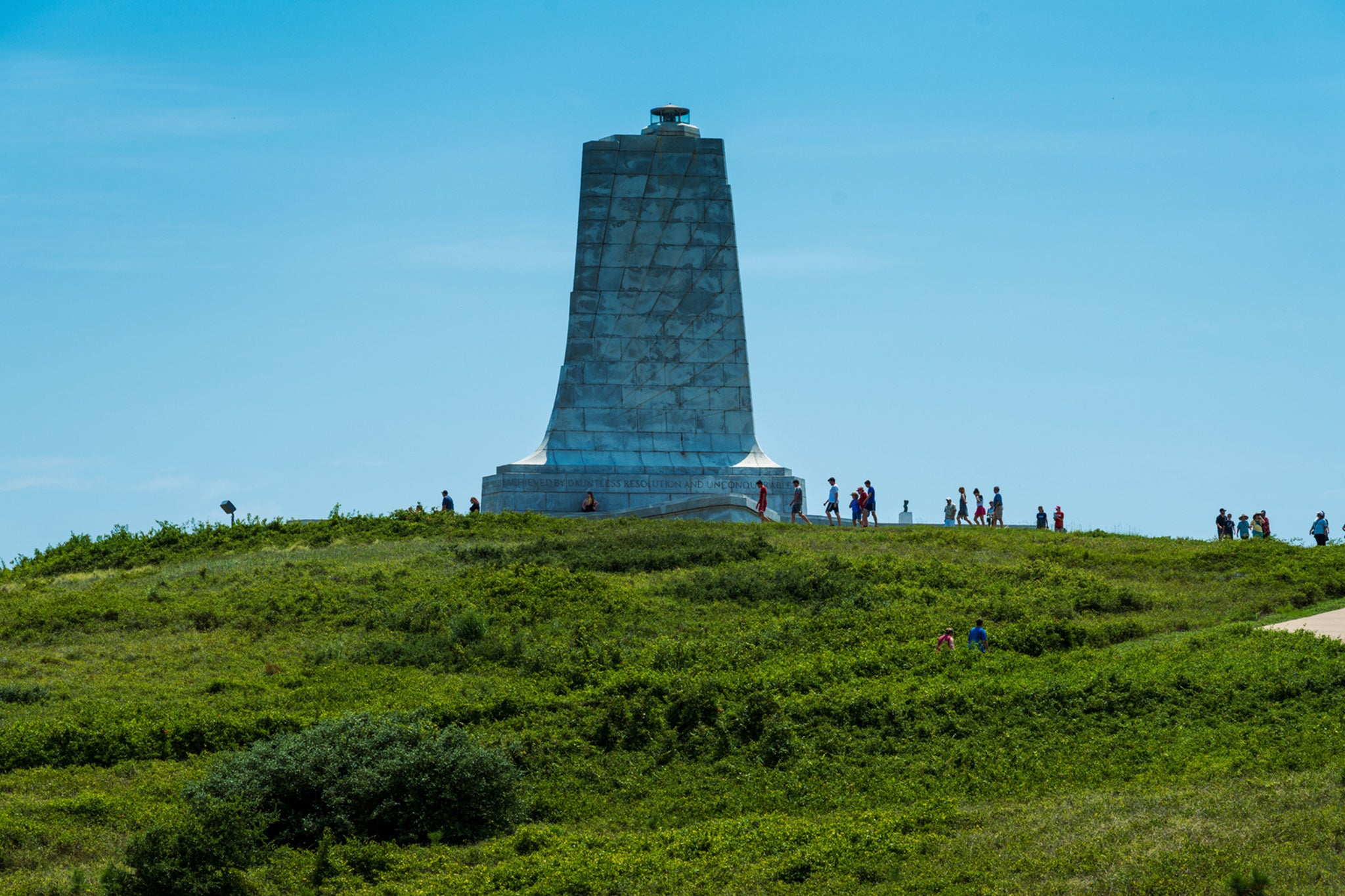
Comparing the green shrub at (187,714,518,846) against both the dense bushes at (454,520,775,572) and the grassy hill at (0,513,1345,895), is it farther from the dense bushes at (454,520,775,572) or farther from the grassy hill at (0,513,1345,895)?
the dense bushes at (454,520,775,572)

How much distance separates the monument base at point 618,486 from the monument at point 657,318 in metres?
0.30

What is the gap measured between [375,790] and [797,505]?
22292 millimetres

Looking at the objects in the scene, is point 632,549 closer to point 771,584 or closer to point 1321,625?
point 771,584

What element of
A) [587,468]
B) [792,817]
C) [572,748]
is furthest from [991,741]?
[587,468]

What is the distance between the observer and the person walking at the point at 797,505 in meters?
36.9

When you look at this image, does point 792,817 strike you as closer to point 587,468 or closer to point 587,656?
point 587,656

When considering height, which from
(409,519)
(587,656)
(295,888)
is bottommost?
(295,888)

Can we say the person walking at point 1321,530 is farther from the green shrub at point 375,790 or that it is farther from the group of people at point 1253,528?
the green shrub at point 375,790

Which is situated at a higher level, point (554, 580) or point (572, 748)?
point (554, 580)

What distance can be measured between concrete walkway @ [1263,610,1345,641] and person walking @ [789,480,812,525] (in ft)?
47.0

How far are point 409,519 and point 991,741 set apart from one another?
19.5 meters

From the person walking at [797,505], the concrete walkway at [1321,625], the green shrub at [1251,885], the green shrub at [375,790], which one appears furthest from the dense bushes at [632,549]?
the green shrub at [1251,885]

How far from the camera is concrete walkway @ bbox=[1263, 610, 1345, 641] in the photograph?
2097 cm

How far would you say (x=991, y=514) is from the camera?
3731 centimetres
